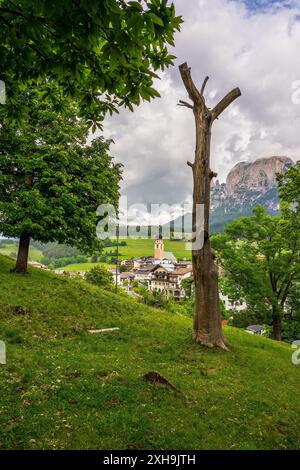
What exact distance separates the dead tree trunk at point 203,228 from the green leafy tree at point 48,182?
7550mm

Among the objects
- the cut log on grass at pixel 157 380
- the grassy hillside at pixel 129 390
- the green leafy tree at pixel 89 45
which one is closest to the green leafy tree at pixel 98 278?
the grassy hillside at pixel 129 390

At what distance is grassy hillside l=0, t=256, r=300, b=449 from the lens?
5.80m

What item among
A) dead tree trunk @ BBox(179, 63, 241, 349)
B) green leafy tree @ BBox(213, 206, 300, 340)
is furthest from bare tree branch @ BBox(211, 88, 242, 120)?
green leafy tree @ BBox(213, 206, 300, 340)

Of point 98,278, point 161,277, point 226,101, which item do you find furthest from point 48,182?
point 161,277

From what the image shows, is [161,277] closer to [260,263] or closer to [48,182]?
[260,263]

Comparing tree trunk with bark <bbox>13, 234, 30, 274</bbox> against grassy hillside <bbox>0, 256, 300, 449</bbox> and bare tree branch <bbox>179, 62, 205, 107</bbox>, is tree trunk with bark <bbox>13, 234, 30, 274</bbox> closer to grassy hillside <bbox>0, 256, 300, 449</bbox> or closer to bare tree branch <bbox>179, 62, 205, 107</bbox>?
grassy hillside <bbox>0, 256, 300, 449</bbox>

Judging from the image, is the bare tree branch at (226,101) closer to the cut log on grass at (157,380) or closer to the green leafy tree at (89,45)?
the green leafy tree at (89,45)

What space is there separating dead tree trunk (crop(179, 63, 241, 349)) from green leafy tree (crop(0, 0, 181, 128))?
27.4 feet

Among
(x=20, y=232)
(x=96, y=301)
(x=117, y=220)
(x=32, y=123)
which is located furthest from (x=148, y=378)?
(x=32, y=123)

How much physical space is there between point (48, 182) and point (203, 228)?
1046cm

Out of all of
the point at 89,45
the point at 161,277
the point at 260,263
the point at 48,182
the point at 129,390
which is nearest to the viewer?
the point at 89,45

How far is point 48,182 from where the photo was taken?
18.4 meters

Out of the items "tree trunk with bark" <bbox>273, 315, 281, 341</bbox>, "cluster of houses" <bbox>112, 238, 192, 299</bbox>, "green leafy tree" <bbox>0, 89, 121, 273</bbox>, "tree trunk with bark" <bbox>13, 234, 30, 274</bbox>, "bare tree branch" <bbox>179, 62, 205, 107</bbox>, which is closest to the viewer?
"bare tree branch" <bbox>179, 62, 205, 107</bbox>

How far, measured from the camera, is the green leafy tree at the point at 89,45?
339 cm
